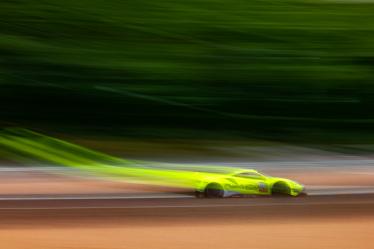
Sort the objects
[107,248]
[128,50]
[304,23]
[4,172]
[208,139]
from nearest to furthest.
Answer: [107,248] → [4,172] → [208,139] → [128,50] → [304,23]

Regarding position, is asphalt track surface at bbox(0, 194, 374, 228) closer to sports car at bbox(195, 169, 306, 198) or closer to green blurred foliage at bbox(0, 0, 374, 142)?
sports car at bbox(195, 169, 306, 198)

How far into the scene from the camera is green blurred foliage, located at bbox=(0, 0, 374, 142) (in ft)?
4.23

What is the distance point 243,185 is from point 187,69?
0.38 metres

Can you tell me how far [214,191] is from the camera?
1.07m

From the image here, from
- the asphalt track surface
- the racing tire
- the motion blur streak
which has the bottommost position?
the asphalt track surface

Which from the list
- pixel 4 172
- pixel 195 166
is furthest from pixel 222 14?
pixel 4 172

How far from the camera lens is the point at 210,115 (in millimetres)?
1290

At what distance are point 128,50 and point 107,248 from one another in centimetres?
59

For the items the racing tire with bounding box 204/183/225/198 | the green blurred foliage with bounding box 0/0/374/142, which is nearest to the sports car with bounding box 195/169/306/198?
the racing tire with bounding box 204/183/225/198

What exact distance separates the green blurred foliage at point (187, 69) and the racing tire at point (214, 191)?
22 centimetres

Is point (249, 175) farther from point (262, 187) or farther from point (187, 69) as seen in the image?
point (187, 69)

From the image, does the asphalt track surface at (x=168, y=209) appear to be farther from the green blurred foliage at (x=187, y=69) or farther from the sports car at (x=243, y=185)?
the green blurred foliage at (x=187, y=69)

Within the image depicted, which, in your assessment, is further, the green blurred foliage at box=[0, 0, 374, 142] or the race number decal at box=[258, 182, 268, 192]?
the green blurred foliage at box=[0, 0, 374, 142]

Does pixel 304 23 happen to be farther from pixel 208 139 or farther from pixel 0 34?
pixel 0 34
